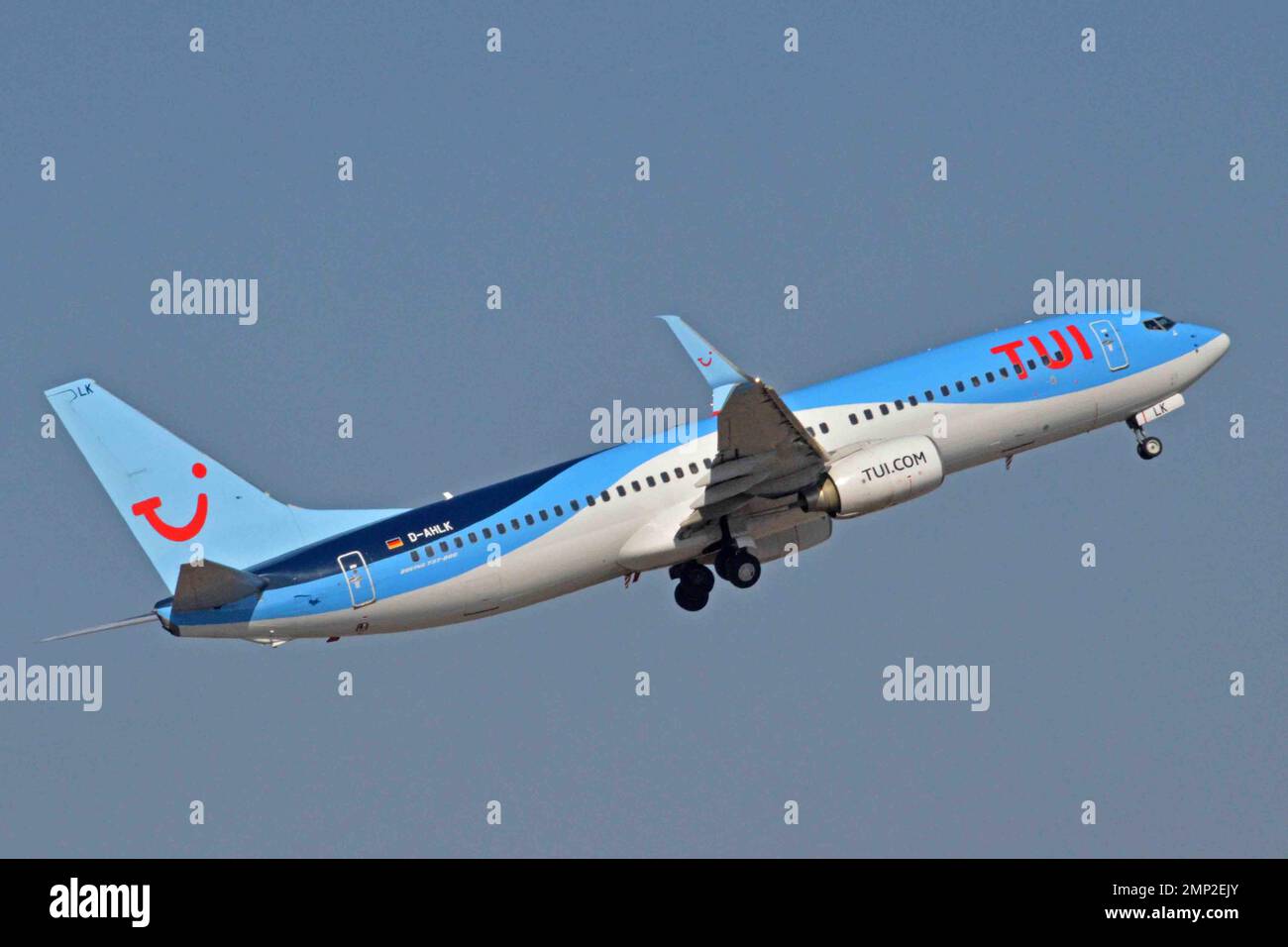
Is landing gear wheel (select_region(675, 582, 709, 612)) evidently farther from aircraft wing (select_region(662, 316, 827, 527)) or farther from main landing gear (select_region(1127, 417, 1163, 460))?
main landing gear (select_region(1127, 417, 1163, 460))

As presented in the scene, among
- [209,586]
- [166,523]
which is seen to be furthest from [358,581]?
[166,523]

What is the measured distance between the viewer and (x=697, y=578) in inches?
2544

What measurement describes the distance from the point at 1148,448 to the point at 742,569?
1418 centimetres

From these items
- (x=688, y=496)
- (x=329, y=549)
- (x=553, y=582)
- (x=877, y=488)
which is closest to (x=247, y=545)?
(x=329, y=549)

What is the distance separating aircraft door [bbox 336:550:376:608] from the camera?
57875mm

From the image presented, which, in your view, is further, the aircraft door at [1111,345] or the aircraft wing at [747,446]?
the aircraft door at [1111,345]

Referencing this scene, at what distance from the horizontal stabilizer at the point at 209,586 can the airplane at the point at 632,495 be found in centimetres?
5

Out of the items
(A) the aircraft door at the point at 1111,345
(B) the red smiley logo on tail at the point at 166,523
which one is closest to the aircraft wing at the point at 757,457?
(A) the aircraft door at the point at 1111,345

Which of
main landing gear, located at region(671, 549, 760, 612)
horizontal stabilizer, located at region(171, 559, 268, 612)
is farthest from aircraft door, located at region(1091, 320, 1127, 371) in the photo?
horizontal stabilizer, located at region(171, 559, 268, 612)

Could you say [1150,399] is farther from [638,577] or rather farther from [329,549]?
[329,549]

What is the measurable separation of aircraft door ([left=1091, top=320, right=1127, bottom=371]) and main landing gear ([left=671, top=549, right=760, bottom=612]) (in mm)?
12421

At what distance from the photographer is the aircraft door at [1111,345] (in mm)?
66250

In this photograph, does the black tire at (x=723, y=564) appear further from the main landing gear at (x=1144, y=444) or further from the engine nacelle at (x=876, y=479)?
the main landing gear at (x=1144, y=444)

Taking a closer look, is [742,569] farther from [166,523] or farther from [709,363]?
[166,523]
